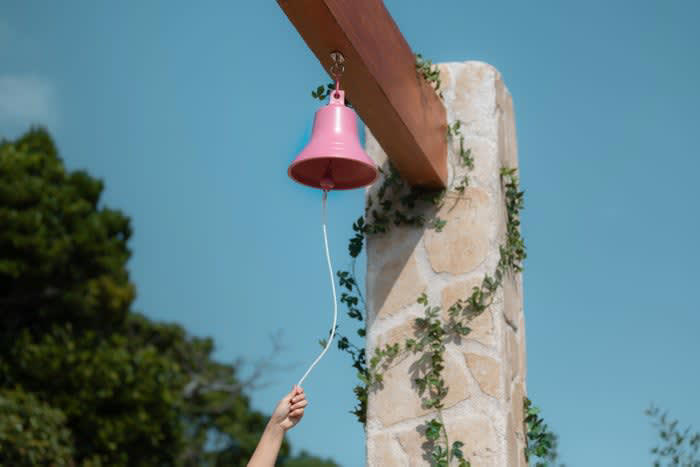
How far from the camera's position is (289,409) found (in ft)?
7.25

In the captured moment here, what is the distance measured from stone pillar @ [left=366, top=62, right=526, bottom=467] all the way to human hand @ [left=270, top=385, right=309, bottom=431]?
77cm

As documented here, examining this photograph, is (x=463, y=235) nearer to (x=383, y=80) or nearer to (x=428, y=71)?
(x=428, y=71)

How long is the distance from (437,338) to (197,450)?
8089mm

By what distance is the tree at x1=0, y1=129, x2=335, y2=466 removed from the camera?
831 centimetres

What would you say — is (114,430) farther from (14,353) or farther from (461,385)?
(461,385)

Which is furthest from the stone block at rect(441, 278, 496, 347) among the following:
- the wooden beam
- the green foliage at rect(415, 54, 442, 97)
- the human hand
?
the human hand

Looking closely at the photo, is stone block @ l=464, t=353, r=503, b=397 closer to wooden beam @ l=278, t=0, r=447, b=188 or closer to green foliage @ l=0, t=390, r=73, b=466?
wooden beam @ l=278, t=0, r=447, b=188

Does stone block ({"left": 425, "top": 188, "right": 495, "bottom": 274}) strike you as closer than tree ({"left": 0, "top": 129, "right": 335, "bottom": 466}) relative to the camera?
→ Yes

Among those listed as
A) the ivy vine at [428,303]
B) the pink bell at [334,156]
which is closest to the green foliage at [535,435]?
the ivy vine at [428,303]

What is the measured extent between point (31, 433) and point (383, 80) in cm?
619

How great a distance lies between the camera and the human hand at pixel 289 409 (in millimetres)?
2203

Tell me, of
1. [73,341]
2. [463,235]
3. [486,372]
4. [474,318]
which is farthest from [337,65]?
[73,341]

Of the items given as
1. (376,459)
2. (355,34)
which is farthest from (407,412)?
(355,34)

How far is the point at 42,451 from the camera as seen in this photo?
7.66 m
